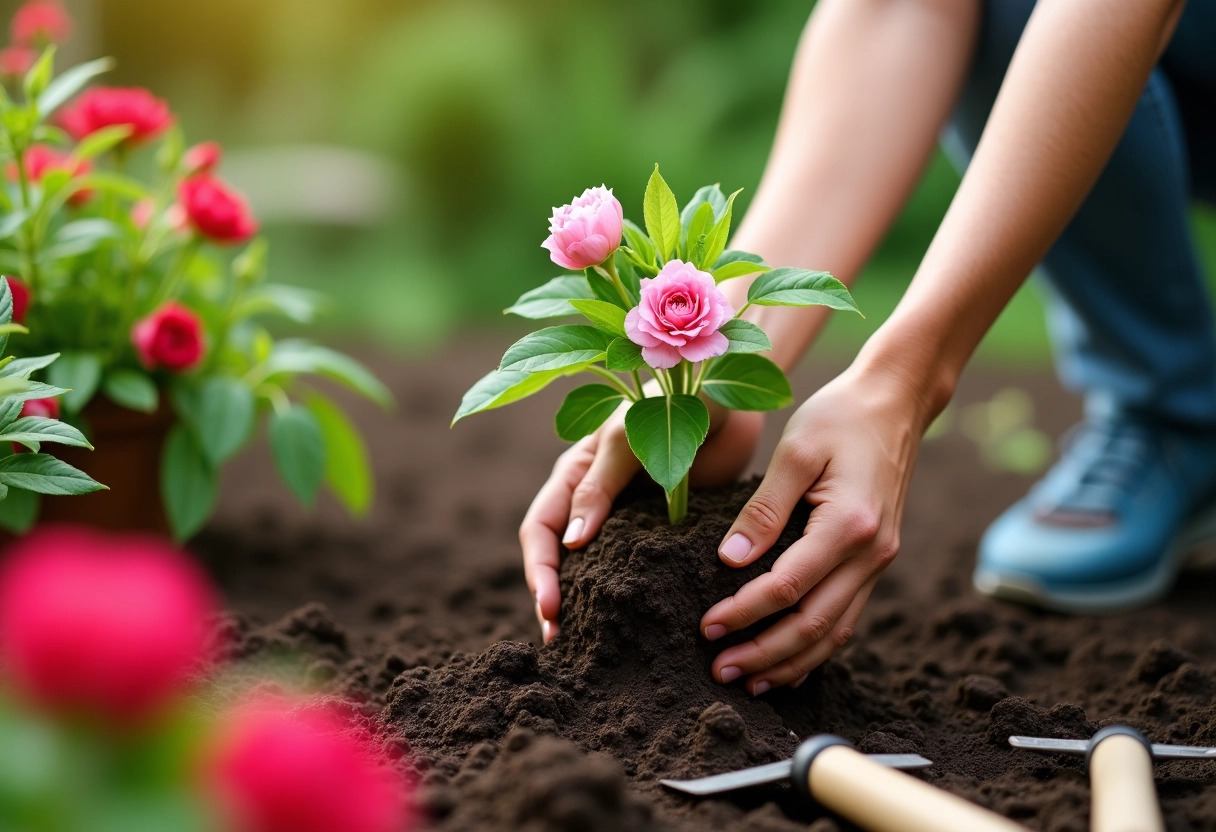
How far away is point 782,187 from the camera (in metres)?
1.74

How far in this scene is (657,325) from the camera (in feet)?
3.98

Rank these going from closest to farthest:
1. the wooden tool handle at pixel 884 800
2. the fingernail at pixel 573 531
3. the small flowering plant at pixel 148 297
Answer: the wooden tool handle at pixel 884 800, the fingernail at pixel 573 531, the small flowering plant at pixel 148 297

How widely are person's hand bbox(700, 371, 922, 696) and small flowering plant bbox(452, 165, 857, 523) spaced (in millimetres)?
73

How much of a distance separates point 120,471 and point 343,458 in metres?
0.43

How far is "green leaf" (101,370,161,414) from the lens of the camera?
72.9 inches

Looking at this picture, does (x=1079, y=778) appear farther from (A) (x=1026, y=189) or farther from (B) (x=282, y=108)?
(B) (x=282, y=108)

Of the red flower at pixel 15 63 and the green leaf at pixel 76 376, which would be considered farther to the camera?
the red flower at pixel 15 63

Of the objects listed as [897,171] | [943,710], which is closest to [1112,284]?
[897,171]

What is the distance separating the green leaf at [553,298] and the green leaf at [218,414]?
2.68 ft

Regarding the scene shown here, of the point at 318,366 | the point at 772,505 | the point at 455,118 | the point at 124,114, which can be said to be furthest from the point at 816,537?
the point at 455,118

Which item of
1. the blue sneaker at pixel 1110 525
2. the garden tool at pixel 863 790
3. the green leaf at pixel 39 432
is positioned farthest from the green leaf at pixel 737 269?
the blue sneaker at pixel 1110 525

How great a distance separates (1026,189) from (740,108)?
5659 mm

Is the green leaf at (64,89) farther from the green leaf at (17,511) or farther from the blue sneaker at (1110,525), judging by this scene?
the blue sneaker at (1110,525)

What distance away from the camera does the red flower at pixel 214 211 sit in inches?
76.5
